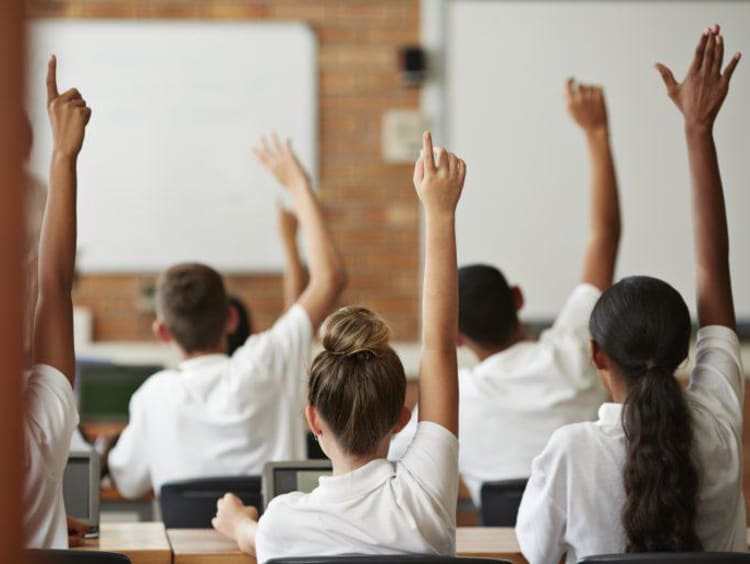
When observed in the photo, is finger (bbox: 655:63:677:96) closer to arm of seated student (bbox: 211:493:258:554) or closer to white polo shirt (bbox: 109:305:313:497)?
arm of seated student (bbox: 211:493:258:554)

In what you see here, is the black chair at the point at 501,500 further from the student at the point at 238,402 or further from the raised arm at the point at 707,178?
the raised arm at the point at 707,178

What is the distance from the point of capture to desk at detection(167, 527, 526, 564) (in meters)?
2.14

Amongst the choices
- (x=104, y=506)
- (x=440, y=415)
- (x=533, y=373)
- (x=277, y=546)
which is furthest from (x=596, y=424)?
(x=104, y=506)

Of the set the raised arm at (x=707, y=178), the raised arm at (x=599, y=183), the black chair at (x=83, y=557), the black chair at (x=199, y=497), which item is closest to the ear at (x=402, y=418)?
the black chair at (x=83, y=557)

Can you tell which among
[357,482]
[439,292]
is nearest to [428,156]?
[439,292]

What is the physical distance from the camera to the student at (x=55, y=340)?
1854 millimetres

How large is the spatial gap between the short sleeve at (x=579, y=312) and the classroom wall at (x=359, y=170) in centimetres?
321

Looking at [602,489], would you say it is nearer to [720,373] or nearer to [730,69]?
[720,373]

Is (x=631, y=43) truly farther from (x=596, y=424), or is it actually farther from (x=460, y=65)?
(x=596, y=424)

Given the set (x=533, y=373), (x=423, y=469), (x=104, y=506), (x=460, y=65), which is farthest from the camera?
(x=460, y=65)

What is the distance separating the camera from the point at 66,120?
1.98 metres

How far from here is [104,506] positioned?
3.57 metres

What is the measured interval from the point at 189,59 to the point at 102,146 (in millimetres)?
652

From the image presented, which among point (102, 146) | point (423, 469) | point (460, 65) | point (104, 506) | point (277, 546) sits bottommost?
point (104, 506)
